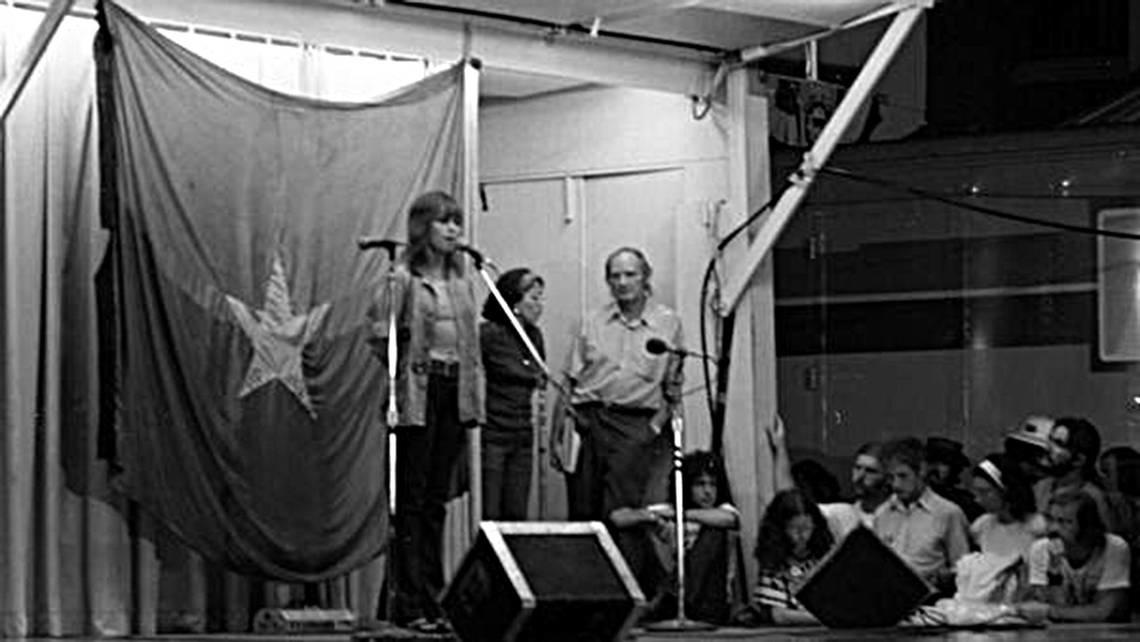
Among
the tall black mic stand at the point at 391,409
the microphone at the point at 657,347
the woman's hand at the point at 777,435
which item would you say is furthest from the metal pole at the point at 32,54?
the woman's hand at the point at 777,435

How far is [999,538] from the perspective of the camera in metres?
10.9

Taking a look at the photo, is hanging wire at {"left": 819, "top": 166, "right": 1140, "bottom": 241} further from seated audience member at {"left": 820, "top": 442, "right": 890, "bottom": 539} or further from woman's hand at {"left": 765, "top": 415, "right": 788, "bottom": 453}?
seated audience member at {"left": 820, "top": 442, "right": 890, "bottom": 539}

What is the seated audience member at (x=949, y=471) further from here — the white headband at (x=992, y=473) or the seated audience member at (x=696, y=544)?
the seated audience member at (x=696, y=544)

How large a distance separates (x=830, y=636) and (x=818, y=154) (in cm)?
303

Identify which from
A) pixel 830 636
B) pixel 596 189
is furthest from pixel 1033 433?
pixel 830 636

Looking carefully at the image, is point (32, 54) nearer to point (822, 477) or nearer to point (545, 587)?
point (545, 587)

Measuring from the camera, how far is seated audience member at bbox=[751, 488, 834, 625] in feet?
35.9

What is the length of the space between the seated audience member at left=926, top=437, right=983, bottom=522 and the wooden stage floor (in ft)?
Answer: 3.86

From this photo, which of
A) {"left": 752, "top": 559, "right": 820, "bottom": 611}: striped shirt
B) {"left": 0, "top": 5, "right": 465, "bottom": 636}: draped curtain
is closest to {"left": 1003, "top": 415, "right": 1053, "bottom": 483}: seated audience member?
{"left": 752, "top": 559, "right": 820, "bottom": 611}: striped shirt

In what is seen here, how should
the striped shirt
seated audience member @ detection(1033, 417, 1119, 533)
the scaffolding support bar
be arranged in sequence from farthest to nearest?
the scaffolding support bar
seated audience member @ detection(1033, 417, 1119, 533)
the striped shirt

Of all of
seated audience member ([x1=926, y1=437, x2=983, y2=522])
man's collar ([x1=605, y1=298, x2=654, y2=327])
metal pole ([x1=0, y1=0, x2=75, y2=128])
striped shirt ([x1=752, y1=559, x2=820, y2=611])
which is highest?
metal pole ([x1=0, y1=0, x2=75, y2=128])

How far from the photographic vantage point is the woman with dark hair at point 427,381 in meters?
9.64

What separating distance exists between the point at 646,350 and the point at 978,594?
4.76 ft

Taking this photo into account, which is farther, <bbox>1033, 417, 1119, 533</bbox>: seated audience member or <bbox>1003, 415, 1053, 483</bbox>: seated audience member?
<bbox>1003, 415, 1053, 483</bbox>: seated audience member
